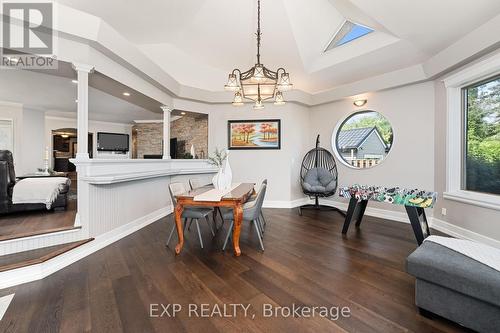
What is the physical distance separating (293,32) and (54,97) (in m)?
5.51

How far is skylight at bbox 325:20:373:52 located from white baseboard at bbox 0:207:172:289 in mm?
5074

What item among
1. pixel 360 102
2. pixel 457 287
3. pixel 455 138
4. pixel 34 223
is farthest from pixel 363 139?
pixel 34 223

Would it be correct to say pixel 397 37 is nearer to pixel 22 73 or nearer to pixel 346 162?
pixel 346 162

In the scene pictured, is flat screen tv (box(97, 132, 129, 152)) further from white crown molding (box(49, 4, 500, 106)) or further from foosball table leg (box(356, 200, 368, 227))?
foosball table leg (box(356, 200, 368, 227))

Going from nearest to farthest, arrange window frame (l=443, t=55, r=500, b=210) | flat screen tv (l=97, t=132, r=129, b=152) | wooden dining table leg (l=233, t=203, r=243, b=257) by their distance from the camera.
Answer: wooden dining table leg (l=233, t=203, r=243, b=257), window frame (l=443, t=55, r=500, b=210), flat screen tv (l=97, t=132, r=129, b=152)

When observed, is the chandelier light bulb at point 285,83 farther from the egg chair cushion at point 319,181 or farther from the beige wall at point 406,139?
the beige wall at point 406,139

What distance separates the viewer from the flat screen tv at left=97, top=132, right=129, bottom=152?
741 cm

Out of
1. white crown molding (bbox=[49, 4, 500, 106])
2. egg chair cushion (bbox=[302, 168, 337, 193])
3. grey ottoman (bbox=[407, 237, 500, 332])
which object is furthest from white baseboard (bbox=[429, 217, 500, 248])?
white crown molding (bbox=[49, 4, 500, 106])

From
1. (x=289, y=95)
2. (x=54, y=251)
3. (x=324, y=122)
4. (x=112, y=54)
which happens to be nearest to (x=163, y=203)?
(x=54, y=251)

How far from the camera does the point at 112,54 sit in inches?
112

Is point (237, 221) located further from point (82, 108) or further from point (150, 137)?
point (150, 137)

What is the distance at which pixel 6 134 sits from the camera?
532 centimetres

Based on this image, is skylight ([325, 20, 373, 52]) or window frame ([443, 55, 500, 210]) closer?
window frame ([443, 55, 500, 210])

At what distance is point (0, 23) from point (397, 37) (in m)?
5.17
